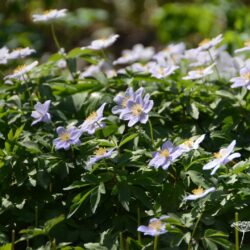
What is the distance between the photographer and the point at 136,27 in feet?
23.1

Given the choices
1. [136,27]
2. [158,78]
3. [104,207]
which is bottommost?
[136,27]

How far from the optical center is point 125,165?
6.69 ft

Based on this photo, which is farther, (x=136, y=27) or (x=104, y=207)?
(x=136, y=27)

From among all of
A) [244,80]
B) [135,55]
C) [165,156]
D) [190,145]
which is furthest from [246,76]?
[135,55]

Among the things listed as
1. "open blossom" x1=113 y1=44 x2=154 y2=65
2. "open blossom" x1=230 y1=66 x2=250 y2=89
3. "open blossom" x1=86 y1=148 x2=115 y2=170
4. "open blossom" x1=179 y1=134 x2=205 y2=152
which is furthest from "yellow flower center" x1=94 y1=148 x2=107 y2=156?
"open blossom" x1=113 y1=44 x2=154 y2=65

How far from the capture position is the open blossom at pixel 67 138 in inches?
81.3

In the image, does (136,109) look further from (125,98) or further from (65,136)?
(65,136)

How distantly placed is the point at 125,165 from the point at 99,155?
0.10 meters

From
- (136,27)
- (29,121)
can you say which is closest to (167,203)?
(29,121)

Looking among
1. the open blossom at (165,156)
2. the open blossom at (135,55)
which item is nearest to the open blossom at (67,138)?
the open blossom at (165,156)

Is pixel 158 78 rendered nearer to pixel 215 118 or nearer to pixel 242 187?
pixel 215 118

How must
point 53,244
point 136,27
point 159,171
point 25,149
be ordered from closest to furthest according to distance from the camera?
point 53,244 < point 159,171 < point 25,149 < point 136,27

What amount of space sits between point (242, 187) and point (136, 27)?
17.2ft

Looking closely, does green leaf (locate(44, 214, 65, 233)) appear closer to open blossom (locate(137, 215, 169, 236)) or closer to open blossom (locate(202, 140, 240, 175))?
open blossom (locate(137, 215, 169, 236))
